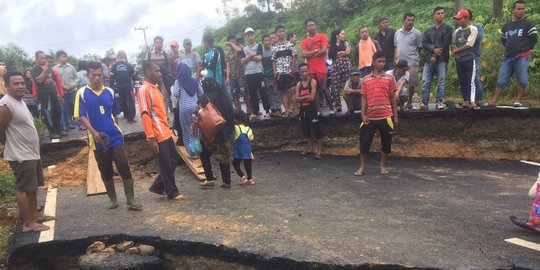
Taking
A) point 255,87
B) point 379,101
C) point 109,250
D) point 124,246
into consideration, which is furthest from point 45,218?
point 379,101

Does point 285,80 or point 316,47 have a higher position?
point 316,47

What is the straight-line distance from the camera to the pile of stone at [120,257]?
3.98m

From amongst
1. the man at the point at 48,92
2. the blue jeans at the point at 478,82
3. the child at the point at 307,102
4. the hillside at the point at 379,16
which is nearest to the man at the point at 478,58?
the blue jeans at the point at 478,82

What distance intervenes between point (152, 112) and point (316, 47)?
3.88m

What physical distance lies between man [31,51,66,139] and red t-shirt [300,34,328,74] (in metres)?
5.27

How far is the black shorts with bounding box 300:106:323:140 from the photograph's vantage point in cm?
743

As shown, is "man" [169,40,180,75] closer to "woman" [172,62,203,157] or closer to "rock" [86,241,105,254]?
"woman" [172,62,203,157]

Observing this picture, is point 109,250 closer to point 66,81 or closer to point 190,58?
point 190,58

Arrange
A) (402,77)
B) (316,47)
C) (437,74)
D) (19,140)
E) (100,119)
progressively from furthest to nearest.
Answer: (316,47), (437,74), (402,77), (100,119), (19,140)

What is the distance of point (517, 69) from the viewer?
7.05 meters

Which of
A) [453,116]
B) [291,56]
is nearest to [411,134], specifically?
[453,116]

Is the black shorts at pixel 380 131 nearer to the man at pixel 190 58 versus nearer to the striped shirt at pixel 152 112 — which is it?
the striped shirt at pixel 152 112

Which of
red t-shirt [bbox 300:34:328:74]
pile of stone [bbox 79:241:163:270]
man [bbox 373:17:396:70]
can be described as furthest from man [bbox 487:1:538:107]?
pile of stone [bbox 79:241:163:270]

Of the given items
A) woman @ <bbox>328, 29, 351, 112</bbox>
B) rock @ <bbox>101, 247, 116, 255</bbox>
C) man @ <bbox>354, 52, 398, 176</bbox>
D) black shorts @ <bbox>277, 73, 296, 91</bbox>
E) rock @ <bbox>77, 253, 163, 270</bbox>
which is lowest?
rock @ <bbox>77, 253, 163, 270</bbox>
